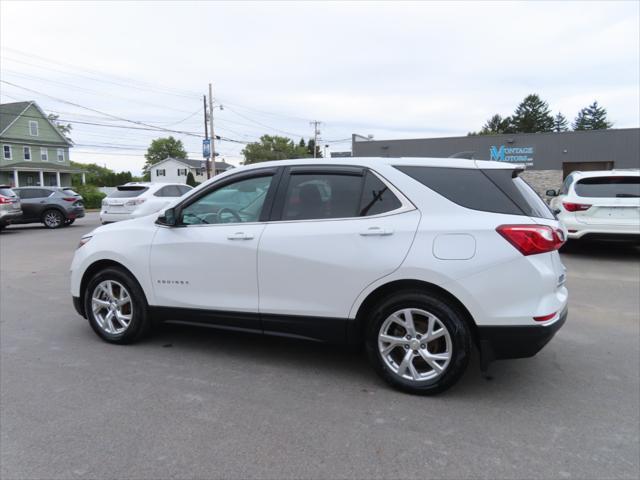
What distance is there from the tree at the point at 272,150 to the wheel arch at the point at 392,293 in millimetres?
86493

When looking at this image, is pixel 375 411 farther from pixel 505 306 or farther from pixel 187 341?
pixel 187 341

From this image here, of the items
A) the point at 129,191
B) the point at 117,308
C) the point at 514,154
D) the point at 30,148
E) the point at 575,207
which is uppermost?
the point at 30,148

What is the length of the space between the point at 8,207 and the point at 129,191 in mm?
4020

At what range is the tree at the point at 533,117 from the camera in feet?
275

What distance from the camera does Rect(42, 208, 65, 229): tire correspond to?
1727cm

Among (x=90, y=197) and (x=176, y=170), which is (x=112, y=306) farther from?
(x=176, y=170)

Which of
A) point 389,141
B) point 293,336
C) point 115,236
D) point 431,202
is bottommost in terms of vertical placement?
point 293,336

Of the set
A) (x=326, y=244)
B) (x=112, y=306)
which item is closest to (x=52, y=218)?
(x=112, y=306)

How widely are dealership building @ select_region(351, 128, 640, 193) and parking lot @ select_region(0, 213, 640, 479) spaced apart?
25.7 metres

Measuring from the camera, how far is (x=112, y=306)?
446 cm

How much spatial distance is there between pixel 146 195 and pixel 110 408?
12.0m

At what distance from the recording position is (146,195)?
14312 millimetres

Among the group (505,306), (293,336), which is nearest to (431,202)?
(505,306)

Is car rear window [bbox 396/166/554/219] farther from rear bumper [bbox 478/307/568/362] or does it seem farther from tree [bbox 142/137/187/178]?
tree [bbox 142/137/187/178]
